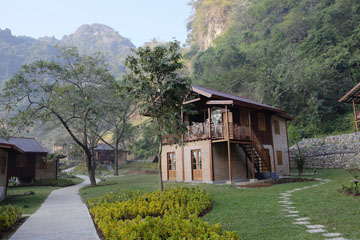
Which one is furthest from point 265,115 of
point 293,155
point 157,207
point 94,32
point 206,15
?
point 94,32

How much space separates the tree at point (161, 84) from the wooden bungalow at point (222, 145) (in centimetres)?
457

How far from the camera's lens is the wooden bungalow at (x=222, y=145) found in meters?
16.5

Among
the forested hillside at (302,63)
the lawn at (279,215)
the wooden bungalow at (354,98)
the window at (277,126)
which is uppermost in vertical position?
the forested hillside at (302,63)

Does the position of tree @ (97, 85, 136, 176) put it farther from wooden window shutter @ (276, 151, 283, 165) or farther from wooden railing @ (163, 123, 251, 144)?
wooden window shutter @ (276, 151, 283, 165)

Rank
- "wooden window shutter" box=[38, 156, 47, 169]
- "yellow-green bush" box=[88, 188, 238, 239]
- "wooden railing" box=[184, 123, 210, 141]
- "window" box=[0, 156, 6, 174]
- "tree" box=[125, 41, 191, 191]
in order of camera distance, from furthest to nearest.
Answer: "wooden window shutter" box=[38, 156, 47, 169] < "wooden railing" box=[184, 123, 210, 141] < "window" box=[0, 156, 6, 174] < "tree" box=[125, 41, 191, 191] < "yellow-green bush" box=[88, 188, 238, 239]

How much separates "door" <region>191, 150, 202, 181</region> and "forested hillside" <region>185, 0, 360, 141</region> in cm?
1559

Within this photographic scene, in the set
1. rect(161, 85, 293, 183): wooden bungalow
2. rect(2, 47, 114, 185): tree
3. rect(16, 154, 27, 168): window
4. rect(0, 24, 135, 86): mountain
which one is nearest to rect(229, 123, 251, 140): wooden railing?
rect(161, 85, 293, 183): wooden bungalow

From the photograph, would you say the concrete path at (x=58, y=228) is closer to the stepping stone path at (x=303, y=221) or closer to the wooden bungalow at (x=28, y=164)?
the stepping stone path at (x=303, y=221)

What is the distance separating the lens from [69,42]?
584ft

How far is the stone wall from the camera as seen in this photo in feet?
67.5

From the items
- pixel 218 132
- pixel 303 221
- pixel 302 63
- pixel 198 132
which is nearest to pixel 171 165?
pixel 198 132

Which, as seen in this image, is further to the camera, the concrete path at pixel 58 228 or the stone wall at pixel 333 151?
the stone wall at pixel 333 151

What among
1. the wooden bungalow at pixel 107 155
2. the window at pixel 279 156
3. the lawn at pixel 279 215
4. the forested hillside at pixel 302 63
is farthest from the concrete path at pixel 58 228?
the wooden bungalow at pixel 107 155

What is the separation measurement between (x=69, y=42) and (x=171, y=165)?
7181 inches
